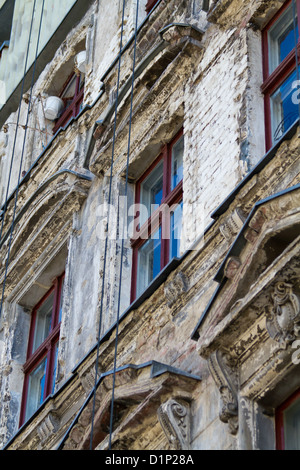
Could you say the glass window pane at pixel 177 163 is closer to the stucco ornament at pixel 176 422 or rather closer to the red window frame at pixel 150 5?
the red window frame at pixel 150 5

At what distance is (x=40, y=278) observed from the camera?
51.6 feet

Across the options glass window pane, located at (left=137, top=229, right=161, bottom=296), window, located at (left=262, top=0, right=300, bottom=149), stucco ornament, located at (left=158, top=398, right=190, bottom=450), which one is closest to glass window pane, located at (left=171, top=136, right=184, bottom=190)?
glass window pane, located at (left=137, top=229, right=161, bottom=296)

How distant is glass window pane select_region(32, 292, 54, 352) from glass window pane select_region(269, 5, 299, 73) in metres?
4.68

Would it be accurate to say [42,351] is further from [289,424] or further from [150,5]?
[289,424]

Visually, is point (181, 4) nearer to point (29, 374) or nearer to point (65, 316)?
point (65, 316)

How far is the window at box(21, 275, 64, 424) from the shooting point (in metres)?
14.8

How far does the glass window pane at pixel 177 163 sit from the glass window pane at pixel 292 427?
4201 mm

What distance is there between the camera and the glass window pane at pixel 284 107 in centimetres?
1154

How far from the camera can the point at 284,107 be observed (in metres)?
11.8

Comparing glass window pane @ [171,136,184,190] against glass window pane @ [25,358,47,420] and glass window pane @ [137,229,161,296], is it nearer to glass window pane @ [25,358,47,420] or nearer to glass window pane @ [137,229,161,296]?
glass window pane @ [137,229,161,296]

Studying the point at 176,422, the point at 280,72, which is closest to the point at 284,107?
the point at 280,72

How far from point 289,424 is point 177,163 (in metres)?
4.68

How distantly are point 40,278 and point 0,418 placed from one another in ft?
5.95

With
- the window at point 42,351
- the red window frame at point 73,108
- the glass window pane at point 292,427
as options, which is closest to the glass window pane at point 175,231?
the window at point 42,351
